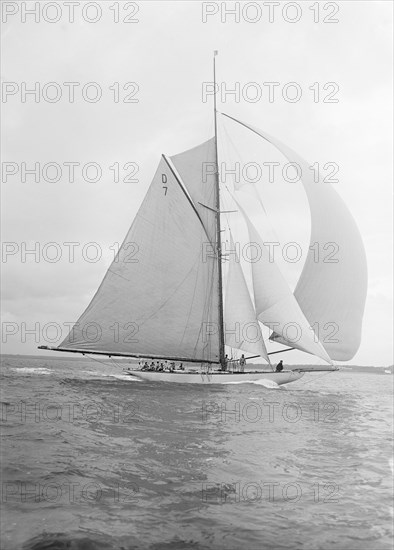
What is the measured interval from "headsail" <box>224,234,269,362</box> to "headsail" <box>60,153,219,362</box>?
1.26 m

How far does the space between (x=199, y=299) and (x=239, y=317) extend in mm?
3030

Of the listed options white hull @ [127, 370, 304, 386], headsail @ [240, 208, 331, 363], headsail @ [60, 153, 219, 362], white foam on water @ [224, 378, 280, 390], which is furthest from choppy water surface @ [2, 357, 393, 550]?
white foam on water @ [224, 378, 280, 390]

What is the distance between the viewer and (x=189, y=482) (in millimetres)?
8703

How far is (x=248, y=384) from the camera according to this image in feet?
110

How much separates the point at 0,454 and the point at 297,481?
5833 millimetres

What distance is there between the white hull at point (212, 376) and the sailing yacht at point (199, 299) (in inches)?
2.8

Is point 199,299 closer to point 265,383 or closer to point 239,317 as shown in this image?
point 239,317

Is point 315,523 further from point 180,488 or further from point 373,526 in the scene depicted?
point 180,488

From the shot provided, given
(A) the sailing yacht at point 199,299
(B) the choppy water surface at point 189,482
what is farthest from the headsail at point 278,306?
(B) the choppy water surface at point 189,482

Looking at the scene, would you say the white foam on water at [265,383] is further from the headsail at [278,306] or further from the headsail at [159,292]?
the headsail at [278,306]

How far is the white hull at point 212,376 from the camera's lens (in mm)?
33188

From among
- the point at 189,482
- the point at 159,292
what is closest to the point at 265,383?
the point at 159,292

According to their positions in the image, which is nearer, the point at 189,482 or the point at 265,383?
the point at 189,482

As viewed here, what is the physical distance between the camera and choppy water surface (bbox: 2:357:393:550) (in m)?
6.34
